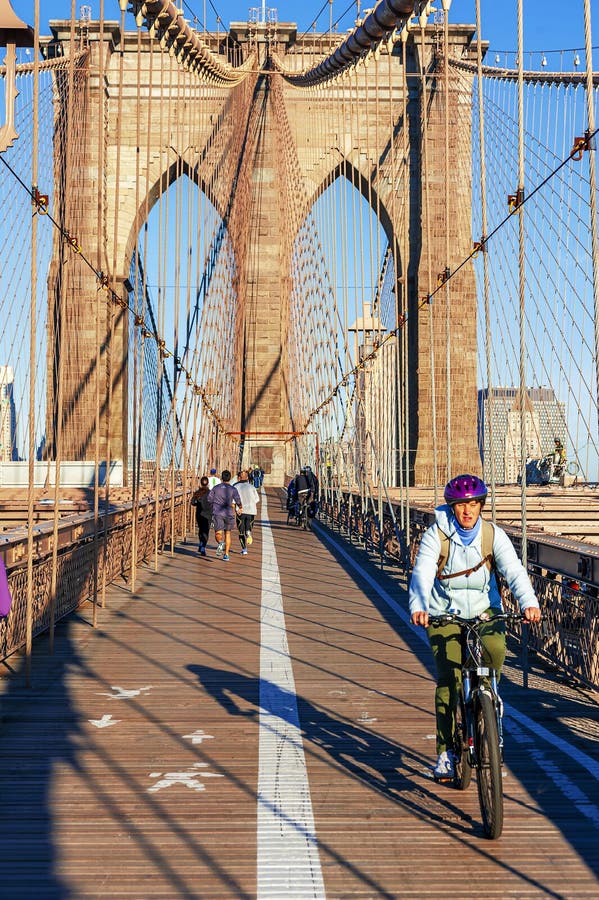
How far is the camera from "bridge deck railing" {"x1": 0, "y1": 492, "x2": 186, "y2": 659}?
7289 mm

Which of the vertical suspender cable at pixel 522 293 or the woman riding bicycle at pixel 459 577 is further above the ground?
the vertical suspender cable at pixel 522 293

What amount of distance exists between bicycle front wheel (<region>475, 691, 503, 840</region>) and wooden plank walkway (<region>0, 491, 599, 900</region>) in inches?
3.1

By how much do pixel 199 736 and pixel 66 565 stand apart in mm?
4027

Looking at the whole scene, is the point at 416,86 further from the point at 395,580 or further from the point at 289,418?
the point at 395,580

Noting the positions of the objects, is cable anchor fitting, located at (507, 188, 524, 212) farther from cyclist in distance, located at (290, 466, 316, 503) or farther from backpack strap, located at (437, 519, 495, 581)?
cyclist in distance, located at (290, 466, 316, 503)

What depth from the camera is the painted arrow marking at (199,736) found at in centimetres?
529

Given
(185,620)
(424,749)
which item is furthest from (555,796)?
(185,620)

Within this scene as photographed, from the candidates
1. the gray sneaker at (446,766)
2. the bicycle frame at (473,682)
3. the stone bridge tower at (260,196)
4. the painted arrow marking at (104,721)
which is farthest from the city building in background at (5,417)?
the bicycle frame at (473,682)

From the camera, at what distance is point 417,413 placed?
4138 cm

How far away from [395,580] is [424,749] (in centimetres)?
821

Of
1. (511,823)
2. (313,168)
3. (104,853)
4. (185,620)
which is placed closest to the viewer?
(104,853)

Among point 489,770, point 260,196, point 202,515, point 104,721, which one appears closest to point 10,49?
point 104,721

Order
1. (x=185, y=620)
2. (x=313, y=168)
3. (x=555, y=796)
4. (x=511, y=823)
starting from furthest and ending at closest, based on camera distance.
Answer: (x=313, y=168) < (x=185, y=620) < (x=555, y=796) < (x=511, y=823)

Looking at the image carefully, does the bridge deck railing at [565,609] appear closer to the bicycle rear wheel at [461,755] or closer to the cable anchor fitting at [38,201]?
the bicycle rear wheel at [461,755]
